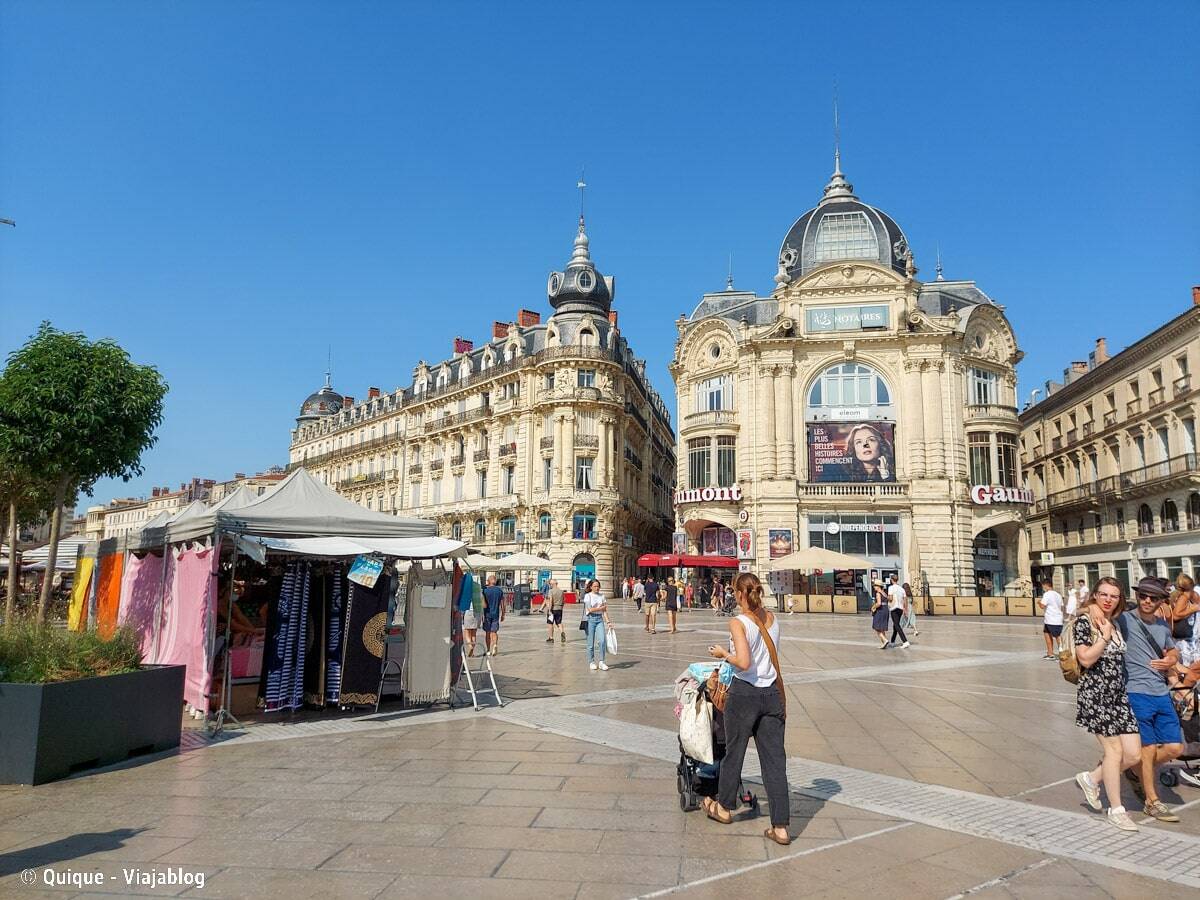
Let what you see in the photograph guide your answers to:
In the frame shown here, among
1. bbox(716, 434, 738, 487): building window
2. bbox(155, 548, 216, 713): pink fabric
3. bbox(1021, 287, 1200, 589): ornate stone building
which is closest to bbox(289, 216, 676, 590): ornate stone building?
bbox(716, 434, 738, 487): building window

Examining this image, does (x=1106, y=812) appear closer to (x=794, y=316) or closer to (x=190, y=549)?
(x=190, y=549)

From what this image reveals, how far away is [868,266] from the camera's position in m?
40.7

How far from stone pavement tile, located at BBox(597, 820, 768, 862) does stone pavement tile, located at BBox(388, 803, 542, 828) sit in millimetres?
411

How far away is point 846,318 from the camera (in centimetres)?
4081

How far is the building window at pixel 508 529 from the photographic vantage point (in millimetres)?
50844

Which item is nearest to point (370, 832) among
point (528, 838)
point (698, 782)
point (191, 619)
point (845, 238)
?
point (528, 838)

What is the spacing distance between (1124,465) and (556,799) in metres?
44.4

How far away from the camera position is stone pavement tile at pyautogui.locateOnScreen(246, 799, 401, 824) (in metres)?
5.45

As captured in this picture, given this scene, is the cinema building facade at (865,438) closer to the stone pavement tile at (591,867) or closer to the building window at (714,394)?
the building window at (714,394)

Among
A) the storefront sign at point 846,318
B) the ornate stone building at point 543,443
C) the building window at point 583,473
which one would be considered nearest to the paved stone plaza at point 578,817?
the storefront sign at point 846,318

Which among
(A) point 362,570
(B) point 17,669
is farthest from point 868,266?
(B) point 17,669

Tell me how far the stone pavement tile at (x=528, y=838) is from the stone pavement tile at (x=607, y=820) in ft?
0.35

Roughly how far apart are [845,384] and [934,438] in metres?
5.02

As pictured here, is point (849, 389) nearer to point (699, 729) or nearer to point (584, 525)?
point (584, 525)
